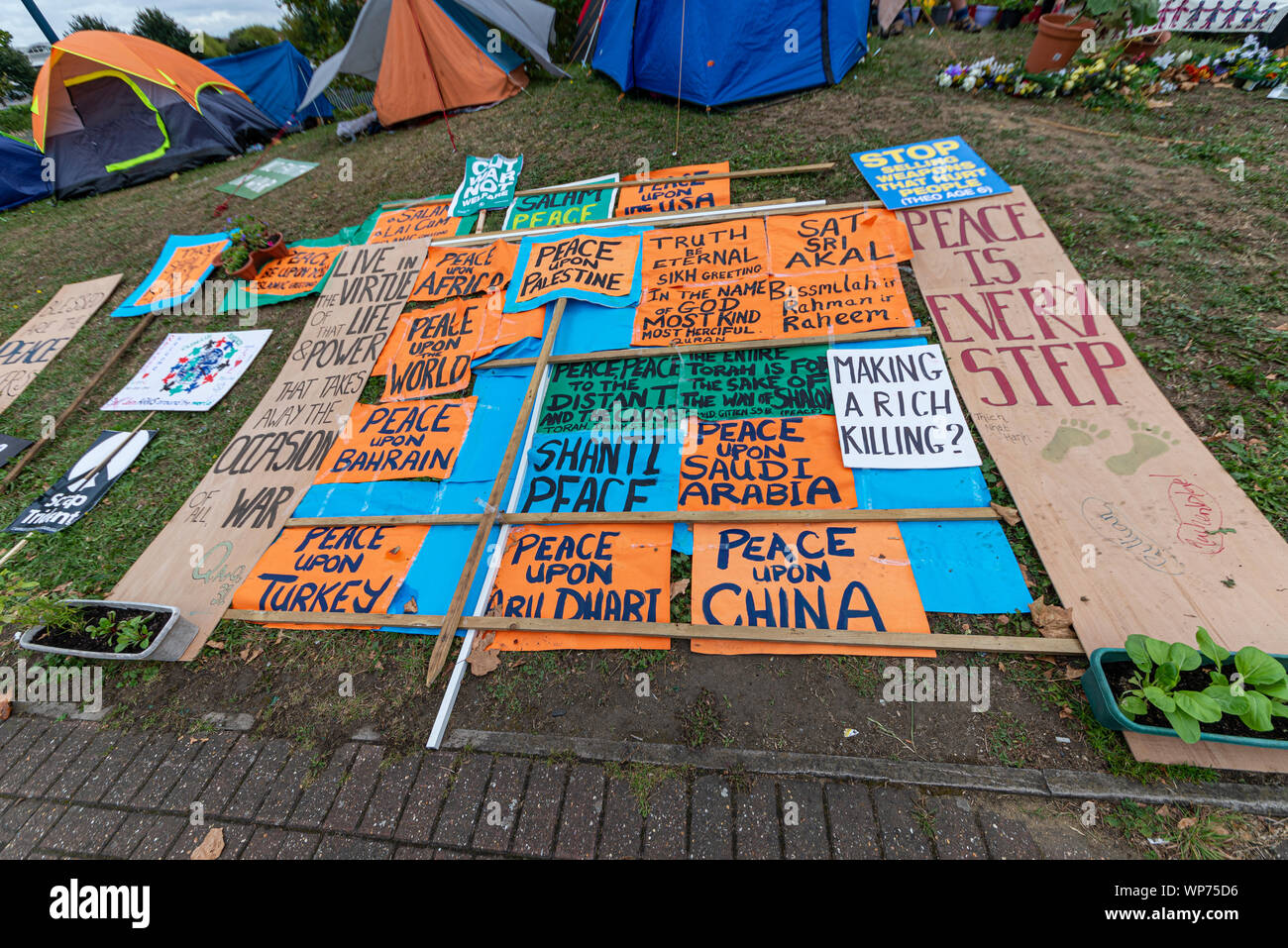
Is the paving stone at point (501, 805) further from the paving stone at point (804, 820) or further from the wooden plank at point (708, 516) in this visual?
the wooden plank at point (708, 516)

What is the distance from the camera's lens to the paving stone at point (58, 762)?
3201 millimetres

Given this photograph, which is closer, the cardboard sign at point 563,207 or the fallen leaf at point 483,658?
the fallen leaf at point 483,658

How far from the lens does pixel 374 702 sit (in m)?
3.28

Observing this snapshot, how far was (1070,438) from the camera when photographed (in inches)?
147

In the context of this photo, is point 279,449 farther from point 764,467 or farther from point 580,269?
point 764,467

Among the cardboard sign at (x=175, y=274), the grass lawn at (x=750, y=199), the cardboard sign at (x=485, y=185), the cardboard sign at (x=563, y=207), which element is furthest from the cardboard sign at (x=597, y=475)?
the cardboard sign at (x=175, y=274)

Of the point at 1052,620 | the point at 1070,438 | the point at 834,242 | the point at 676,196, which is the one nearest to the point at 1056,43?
the point at 834,242

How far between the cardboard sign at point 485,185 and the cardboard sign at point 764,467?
5.49 metres

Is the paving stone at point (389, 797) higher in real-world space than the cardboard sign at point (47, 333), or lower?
lower

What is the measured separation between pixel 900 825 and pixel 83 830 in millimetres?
4710

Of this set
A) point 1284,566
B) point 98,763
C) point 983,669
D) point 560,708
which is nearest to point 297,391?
point 98,763

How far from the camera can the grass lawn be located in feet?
9.82

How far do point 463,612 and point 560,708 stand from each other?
101 cm
